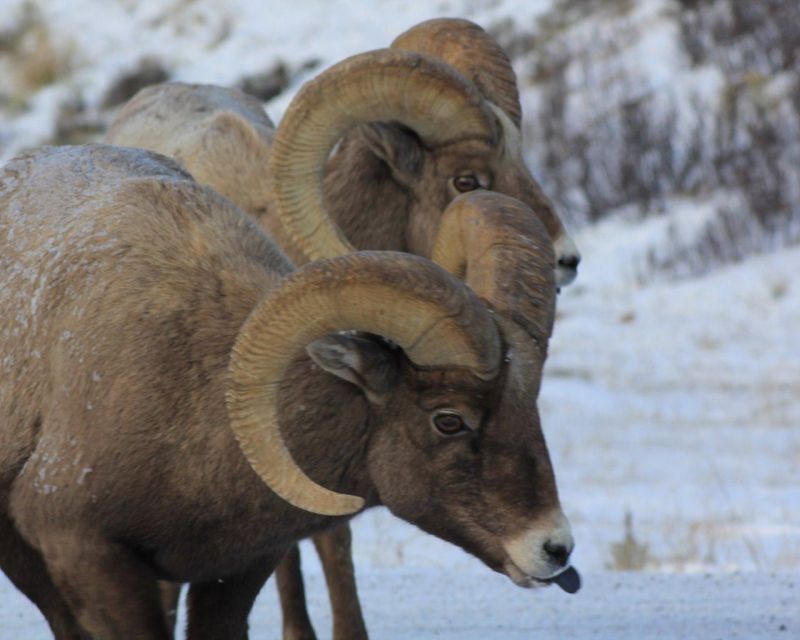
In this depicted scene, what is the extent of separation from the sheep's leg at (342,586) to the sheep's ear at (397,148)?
159 centimetres

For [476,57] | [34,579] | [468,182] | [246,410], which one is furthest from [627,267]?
[246,410]

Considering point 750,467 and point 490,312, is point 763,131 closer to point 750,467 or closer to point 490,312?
point 750,467

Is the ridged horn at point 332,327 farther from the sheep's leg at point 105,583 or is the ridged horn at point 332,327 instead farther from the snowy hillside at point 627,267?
the snowy hillside at point 627,267

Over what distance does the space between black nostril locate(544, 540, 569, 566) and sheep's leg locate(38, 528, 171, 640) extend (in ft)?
3.92

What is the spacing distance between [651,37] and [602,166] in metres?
3.13

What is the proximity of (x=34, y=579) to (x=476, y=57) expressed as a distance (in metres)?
3.55

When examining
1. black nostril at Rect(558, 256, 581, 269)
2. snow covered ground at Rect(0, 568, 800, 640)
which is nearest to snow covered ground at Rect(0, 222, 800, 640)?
snow covered ground at Rect(0, 568, 800, 640)

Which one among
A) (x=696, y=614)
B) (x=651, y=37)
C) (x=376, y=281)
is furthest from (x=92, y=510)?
(x=651, y=37)

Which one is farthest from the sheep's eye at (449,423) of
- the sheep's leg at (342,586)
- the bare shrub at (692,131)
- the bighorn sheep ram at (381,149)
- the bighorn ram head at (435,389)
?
the bare shrub at (692,131)

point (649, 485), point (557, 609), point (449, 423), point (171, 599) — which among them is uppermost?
point (449, 423)

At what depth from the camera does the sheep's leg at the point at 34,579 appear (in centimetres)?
519

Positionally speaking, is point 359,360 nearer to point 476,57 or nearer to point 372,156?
point 372,156

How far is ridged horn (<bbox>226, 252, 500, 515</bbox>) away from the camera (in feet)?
15.3

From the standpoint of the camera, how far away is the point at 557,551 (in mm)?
4703
